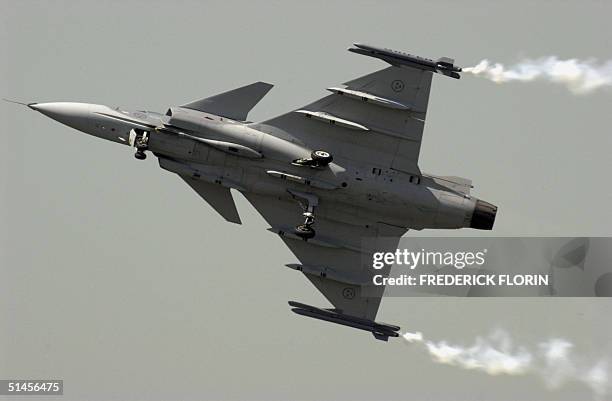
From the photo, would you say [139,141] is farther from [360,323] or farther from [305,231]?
[360,323]

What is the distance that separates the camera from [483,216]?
98.5 feet

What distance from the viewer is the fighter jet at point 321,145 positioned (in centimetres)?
2977

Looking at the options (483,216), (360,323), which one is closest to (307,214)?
(360,323)

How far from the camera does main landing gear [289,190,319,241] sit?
30094 millimetres

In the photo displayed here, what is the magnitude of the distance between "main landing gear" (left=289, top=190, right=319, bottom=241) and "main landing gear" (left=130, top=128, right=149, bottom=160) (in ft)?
10.4

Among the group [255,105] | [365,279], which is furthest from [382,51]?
[365,279]

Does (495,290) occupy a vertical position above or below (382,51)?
below

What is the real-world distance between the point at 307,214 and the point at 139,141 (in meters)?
3.77

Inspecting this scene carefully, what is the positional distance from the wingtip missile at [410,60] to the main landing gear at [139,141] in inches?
179

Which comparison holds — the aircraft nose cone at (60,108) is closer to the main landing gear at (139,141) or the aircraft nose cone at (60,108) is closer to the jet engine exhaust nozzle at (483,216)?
the main landing gear at (139,141)

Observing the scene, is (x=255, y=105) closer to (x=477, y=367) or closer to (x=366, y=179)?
(x=366, y=179)

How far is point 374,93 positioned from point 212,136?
3488mm

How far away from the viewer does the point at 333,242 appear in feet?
104

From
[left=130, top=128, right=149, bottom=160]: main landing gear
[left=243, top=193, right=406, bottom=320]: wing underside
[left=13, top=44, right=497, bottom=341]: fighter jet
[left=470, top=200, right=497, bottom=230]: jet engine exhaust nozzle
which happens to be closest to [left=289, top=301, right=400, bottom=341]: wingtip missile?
[left=243, top=193, right=406, bottom=320]: wing underside
